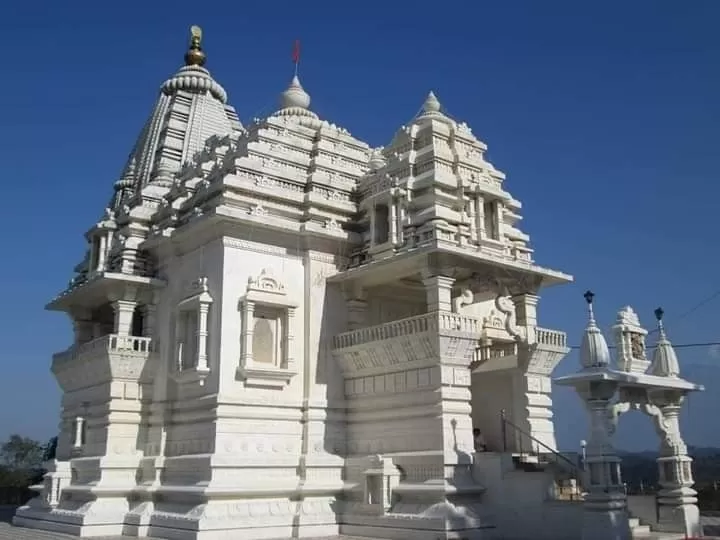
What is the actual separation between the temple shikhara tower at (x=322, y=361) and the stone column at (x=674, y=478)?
157mm

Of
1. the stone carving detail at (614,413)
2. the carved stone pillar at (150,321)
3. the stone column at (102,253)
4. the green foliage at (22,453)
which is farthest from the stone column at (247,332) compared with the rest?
the green foliage at (22,453)

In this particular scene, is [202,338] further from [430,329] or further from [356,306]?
[430,329]

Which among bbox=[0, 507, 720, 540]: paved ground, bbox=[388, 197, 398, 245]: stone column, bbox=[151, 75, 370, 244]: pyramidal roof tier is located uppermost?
bbox=[151, 75, 370, 244]: pyramidal roof tier

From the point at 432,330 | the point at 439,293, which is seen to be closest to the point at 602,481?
the point at 432,330

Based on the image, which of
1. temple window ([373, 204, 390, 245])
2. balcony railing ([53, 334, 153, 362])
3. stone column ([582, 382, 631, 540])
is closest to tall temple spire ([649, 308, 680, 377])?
stone column ([582, 382, 631, 540])

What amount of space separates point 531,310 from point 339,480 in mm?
6384

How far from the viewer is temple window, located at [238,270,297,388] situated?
61.2 ft

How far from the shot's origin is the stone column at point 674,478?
51.9 feet

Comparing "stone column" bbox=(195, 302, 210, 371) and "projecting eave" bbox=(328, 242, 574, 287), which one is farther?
"stone column" bbox=(195, 302, 210, 371)

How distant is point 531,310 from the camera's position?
64.6 ft

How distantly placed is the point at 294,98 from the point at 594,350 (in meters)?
14.4

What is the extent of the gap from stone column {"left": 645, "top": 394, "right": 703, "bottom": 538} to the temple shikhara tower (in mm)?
157

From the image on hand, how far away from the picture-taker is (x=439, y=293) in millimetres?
17719

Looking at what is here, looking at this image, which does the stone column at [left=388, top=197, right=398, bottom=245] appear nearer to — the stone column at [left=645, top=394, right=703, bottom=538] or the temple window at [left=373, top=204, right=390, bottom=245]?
the temple window at [left=373, top=204, right=390, bottom=245]
